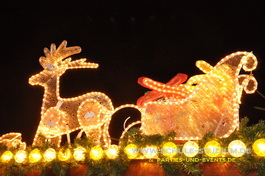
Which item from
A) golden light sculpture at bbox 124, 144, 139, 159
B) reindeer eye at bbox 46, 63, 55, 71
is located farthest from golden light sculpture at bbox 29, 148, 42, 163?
reindeer eye at bbox 46, 63, 55, 71

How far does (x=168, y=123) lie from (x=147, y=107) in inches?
12.0

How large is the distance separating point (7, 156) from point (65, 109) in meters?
0.99

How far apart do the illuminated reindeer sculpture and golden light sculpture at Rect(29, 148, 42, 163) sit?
1.72 ft

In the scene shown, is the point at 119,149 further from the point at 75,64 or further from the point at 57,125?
the point at 75,64

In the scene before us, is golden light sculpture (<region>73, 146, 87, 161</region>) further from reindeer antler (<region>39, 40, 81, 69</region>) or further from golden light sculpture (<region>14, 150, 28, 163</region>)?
reindeer antler (<region>39, 40, 81, 69</region>)

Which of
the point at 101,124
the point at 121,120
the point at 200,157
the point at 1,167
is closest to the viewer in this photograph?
the point at 200,157

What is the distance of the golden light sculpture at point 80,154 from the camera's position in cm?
298

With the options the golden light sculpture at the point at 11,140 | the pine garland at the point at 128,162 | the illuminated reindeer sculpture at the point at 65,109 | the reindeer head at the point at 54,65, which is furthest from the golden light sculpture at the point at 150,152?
the reindeer head at the point at 54,65

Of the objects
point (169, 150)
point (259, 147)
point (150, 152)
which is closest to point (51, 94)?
point (150, 152)

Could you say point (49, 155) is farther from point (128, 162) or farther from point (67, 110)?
point (67, 110)

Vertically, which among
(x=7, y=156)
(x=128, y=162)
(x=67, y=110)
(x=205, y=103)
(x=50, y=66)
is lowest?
(x=128, y=162)

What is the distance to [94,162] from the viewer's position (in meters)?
2.90

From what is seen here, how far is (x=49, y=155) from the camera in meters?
3.04

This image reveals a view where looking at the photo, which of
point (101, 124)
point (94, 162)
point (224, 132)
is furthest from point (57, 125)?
point (224, 132)
